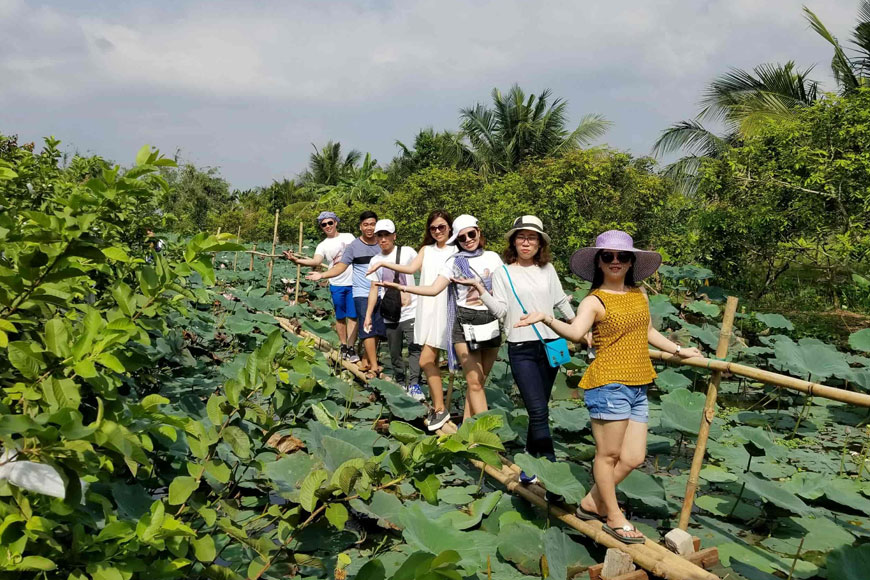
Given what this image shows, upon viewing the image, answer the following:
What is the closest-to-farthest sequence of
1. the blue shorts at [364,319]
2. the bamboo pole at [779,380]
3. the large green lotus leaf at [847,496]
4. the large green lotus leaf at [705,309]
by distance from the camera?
1. the bamboo pole at [779,380]
2. the large green lotus leaf at [847,496]
3. the blue shorts at [364,319]
4. the large green lotus leaf at [705,309]

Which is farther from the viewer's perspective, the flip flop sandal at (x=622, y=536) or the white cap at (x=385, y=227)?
the white cap at (x=385, y=227)

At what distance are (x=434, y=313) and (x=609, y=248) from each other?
200cm

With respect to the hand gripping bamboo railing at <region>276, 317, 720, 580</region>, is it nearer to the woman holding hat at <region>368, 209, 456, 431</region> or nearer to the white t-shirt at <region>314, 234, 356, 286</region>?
the woman holding hat at <region>368, 209, 456, 431</region>

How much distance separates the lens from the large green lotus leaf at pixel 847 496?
356 centimetres

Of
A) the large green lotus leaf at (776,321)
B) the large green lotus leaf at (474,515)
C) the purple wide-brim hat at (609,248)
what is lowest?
the large green lotus leaf at (474,515)

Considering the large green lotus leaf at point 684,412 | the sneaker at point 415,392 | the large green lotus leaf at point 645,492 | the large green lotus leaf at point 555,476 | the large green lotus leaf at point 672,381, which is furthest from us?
the large green lotus leaf at point 672,381

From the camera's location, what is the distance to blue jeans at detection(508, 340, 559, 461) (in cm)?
372

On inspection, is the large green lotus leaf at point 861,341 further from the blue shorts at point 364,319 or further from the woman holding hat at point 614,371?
the blue shorts at point 364,319

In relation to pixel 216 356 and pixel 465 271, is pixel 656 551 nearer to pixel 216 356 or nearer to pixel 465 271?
pixel 465 271

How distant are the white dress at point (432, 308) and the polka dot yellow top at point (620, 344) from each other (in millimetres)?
1827

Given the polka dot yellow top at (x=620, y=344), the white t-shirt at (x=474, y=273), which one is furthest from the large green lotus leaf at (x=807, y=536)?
the white t-shirt at (x=474, y=273)

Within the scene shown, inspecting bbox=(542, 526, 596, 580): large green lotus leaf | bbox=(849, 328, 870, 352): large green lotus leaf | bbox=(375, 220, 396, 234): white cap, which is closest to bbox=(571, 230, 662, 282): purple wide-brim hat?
bbox=(542, 526, 596, 580): large green lotus leaf

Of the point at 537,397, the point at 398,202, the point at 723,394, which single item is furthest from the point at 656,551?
the point at 398,202

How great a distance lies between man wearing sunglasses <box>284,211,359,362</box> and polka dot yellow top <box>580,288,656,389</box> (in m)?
3.74
